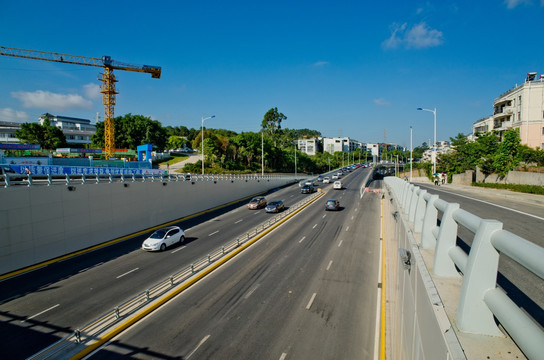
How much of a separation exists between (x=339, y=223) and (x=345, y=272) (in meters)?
12.2

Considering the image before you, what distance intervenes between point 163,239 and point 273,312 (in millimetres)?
12021

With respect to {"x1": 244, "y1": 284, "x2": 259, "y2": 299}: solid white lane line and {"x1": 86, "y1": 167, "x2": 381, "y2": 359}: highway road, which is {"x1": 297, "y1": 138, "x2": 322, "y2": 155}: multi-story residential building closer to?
{"x1": 86, "y1": 167, "x2": 381, "y2": 359}: highway road

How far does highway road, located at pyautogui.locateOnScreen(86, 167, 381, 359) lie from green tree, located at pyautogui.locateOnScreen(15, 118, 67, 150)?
90.1m

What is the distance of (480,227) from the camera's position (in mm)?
2715

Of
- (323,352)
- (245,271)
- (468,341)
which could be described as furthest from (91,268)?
(468,341)

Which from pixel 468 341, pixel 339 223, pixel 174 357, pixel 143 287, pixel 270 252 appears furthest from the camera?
pixel 339 223

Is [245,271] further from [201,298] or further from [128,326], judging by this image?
[128,326]

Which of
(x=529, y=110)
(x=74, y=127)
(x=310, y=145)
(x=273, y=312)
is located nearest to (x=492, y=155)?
(x=529, y=110)

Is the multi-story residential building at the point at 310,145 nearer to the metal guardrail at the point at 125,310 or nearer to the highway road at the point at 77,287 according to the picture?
the highway road at the point at 77,287

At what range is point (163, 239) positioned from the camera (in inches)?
842

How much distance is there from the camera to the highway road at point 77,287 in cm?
1164

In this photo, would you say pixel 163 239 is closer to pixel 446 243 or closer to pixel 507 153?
pixel 446 243

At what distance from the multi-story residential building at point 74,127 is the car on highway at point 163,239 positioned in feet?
359

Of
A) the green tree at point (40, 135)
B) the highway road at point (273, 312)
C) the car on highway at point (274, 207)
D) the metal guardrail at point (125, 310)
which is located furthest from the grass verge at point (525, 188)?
the green tree at point (40, 135)
